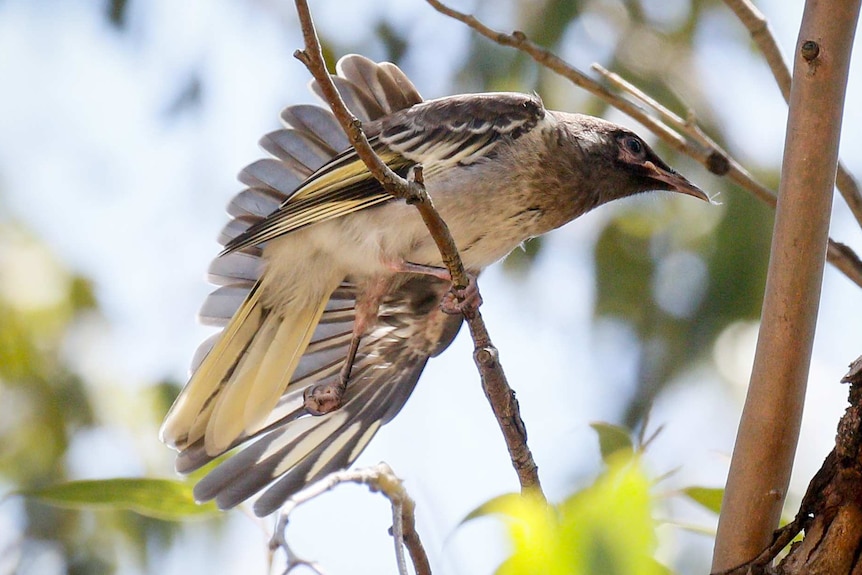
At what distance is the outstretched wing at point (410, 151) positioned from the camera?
288 centimetres

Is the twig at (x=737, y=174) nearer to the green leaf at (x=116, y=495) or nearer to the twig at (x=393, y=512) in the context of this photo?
the twig at (x=393, y=512)

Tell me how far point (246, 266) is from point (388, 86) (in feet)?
2.47

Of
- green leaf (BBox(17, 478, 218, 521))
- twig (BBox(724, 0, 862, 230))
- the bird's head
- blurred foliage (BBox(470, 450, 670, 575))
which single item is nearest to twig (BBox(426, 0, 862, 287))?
twig (BBox(724, 0, 862, 230))

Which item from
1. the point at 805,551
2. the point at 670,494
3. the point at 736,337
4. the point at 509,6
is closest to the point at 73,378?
the point at 509,6

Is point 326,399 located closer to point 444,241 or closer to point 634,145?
point 444,241

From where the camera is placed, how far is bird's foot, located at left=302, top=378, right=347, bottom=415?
3033mm

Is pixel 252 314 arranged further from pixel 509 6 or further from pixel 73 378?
pixel 509 6

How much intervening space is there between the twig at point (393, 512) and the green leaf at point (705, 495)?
58cm

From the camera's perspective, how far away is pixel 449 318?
10.8 feet

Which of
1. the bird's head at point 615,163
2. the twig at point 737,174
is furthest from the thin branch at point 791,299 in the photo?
the bird's head at point 615,163

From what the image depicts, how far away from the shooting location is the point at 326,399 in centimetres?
303

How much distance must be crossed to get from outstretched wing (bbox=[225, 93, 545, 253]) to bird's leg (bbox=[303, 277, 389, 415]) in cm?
33

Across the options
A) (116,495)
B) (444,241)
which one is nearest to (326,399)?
(116,495)

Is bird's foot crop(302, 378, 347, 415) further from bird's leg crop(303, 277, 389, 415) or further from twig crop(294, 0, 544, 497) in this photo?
twig crop(294, 0, 544, 497)
